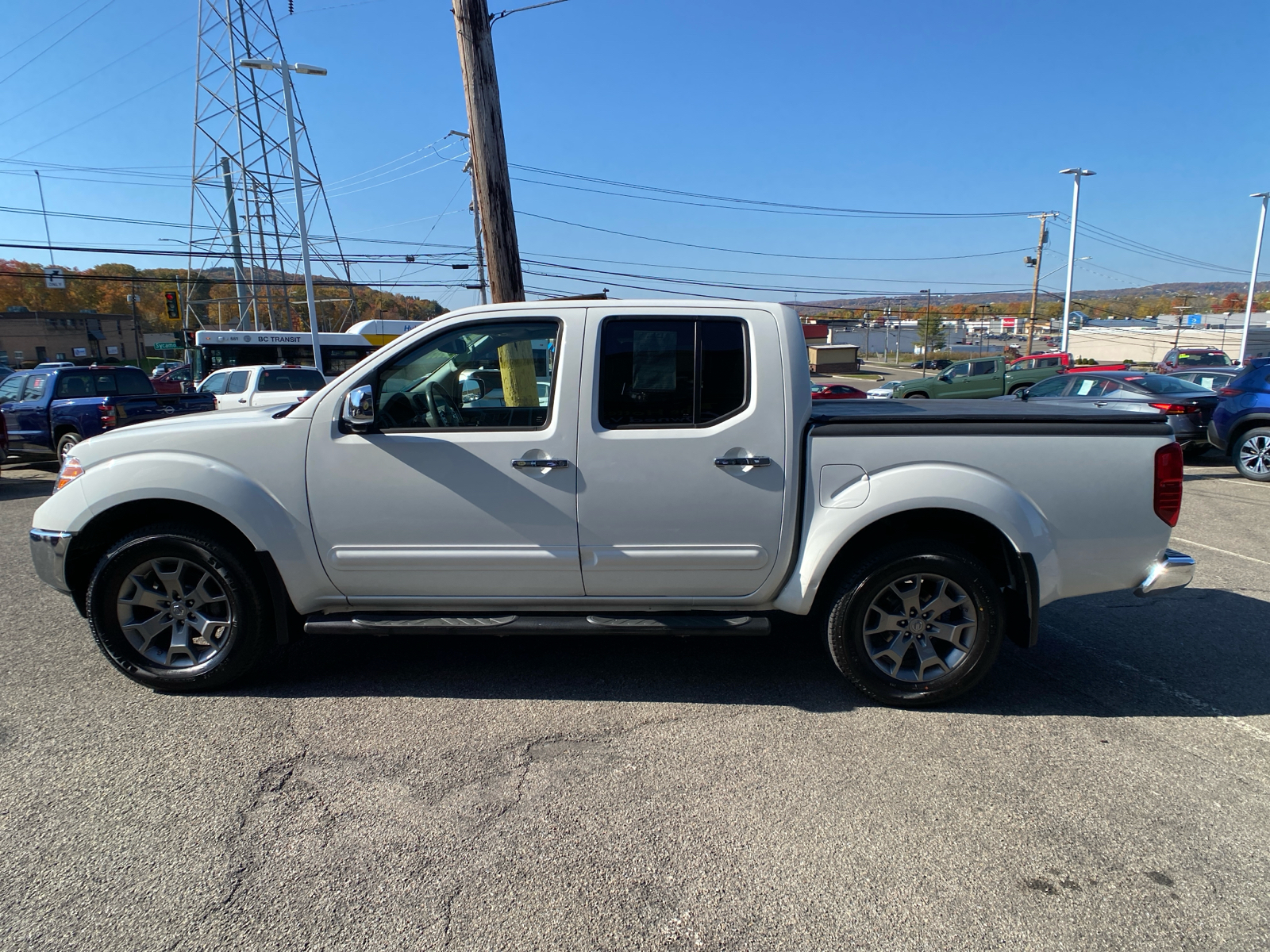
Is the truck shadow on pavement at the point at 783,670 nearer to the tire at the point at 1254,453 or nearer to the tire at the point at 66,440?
the tire at the point at 1254,453

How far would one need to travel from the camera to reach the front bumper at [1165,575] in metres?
3.50

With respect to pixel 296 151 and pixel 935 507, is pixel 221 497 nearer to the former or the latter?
pixel 935 507

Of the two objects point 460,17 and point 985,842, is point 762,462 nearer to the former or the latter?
point 985,842

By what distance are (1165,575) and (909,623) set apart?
123 cm

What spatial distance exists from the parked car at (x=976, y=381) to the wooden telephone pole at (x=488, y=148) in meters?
20.9

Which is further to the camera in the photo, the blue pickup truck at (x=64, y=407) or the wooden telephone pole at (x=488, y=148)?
the blue pickup truck at (x=64, y=407)

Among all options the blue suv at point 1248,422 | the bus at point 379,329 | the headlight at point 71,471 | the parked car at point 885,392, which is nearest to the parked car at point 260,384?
the headlight at point 71,471

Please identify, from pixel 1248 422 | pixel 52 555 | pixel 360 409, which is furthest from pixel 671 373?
pixel 1248 422

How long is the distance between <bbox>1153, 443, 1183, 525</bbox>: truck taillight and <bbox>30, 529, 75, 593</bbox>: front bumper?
17.6 ft

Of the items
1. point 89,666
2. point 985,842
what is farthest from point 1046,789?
point 89,666

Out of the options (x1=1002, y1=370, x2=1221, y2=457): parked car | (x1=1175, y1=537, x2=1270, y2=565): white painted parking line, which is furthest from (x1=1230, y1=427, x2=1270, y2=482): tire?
(x1=1175, y1=537, x2=1270, y2=565): white painted parking line

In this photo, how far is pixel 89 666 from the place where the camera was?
417 cm

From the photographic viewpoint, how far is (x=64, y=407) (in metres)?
11.2

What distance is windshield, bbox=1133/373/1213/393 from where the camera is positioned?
11648 millimetres
